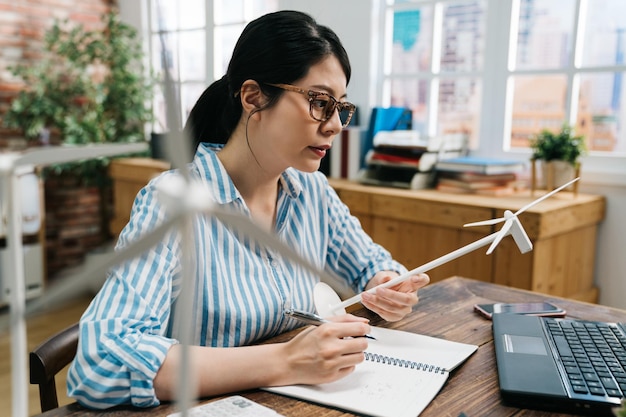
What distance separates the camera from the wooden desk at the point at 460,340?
809 mm

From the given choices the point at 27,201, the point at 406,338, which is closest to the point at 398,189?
the point at 406,338

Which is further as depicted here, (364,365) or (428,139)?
(428,139)

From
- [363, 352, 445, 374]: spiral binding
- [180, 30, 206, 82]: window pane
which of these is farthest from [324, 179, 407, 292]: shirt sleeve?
[180, 30, 206, 82]: window pane

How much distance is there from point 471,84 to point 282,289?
6.54 ft

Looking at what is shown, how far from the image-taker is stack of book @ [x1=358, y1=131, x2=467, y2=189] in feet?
8.43

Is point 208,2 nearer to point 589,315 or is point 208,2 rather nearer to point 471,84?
point 471,84

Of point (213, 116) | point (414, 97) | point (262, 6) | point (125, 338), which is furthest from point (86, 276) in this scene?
point (262, 6)

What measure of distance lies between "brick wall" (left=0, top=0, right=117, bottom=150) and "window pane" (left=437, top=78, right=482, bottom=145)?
2.66 m

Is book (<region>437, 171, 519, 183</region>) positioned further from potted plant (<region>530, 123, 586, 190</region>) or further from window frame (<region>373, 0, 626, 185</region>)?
window frame (<region>373, 0, 626, 185</region>)

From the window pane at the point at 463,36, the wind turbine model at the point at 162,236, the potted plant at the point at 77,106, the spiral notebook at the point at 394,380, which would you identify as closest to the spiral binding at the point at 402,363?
the spiral notebook at the point at 394,380

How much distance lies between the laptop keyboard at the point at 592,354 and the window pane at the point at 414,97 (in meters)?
2.00

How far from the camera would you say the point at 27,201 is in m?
3.53

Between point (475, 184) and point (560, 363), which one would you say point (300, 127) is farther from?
point (475, 184)

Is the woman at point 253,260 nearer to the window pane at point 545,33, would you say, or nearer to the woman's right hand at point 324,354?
the woman's right hand at point 324,354
